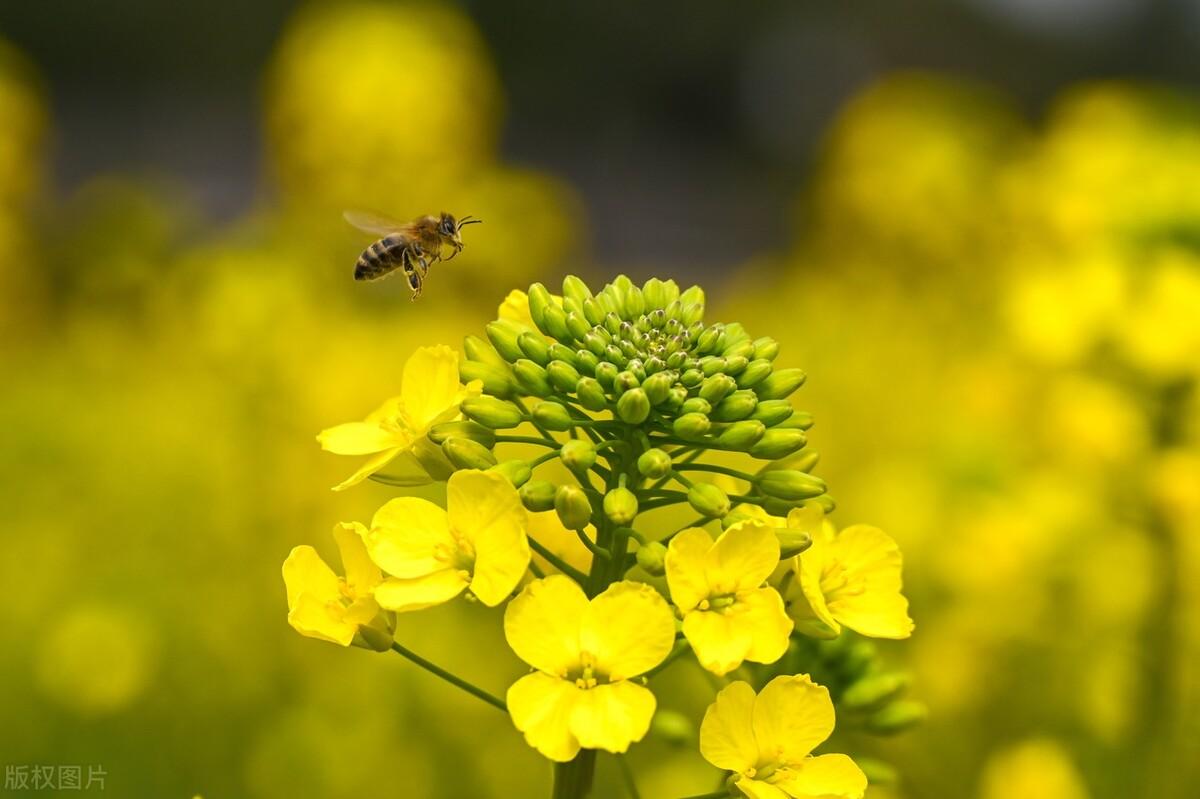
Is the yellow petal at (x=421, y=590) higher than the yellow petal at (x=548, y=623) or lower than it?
higher

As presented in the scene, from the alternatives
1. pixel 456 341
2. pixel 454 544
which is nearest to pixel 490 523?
pixel 454 544

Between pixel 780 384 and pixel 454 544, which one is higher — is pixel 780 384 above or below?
above

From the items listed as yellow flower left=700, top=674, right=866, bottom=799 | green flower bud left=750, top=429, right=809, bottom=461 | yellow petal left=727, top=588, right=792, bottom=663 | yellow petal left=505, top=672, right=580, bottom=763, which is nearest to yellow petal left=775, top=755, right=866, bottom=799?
yellow flower left=700, top=674, right=866, bottom=799

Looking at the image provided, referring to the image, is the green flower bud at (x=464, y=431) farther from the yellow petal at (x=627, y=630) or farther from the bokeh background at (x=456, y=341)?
the bokeh background at (x=456, y=341)

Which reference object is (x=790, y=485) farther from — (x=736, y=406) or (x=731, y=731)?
(x=731, y=731)

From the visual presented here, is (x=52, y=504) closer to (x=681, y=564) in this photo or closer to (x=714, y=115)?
(x=681, y=564)

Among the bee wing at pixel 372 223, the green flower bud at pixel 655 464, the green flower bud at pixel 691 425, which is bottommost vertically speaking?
the green flower bud at pixel 655 464

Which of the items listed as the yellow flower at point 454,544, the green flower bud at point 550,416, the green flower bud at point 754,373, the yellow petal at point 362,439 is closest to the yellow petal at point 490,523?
the yellow flower at point 454,544
